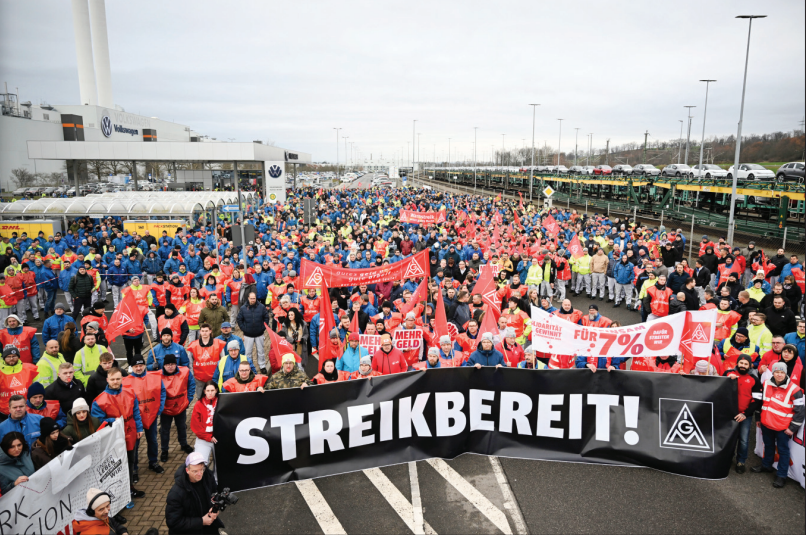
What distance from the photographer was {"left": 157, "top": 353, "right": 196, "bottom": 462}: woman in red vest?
6.74 meters

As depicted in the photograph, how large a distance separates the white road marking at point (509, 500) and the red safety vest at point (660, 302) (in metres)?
6.55

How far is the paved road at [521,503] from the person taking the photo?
5.67 metres

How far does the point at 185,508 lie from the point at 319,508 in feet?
6.02

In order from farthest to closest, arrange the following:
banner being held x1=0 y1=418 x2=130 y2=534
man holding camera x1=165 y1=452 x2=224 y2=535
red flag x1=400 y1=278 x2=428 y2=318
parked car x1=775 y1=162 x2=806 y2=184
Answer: parked car x1=775 y1=162 x2=806 y2=184 < red flag x1=400 y1=278 x2=428 y2=318 < man holding camera x1=165 y1=452 x2=224 y2=535 < banner being held x1=0 y1=418 x2=130 y2=534

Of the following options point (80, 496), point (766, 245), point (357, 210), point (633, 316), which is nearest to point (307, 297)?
point (80, 496)

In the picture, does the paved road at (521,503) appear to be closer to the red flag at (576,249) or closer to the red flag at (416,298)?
the red flag at (416,298)

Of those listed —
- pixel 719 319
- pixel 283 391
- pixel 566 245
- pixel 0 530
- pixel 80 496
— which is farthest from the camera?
pixel 566 245

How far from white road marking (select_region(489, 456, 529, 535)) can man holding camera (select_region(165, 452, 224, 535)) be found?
329cm

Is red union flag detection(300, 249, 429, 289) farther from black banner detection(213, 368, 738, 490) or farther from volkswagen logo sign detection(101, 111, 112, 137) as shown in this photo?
volkswagen logo sign detection(101, 111, 112, 137)

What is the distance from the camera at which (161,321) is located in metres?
9.32

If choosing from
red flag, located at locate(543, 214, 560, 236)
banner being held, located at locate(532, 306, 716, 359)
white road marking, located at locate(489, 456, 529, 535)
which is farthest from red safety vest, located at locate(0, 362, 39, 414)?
red flag, located at locate(543, 214, 560, 236)

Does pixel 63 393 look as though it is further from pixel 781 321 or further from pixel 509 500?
pixel 781 321

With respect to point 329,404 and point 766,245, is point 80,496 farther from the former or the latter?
point 766,245

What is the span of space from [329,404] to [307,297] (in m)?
4.96
